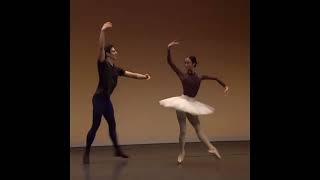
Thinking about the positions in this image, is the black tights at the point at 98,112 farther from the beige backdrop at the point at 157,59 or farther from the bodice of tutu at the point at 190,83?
the beige backdrop at the point at 157,59

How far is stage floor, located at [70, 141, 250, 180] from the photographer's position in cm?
479

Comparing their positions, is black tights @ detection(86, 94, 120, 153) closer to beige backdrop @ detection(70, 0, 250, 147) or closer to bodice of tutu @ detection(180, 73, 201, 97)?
bodice of tutu @ detection(180, 73, 201, 97)

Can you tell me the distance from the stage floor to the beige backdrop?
48 cm

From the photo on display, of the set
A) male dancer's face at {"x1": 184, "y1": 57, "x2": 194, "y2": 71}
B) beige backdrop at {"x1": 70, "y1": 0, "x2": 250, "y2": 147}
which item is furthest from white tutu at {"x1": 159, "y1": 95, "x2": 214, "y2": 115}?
beige backdrop at {"x1": 70, "y1": 0, "x2": 250, "y2": 147}

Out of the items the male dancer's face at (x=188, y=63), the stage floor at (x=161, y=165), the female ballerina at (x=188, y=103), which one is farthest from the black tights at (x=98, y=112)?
the male dancer's face at (x=188, y=63)

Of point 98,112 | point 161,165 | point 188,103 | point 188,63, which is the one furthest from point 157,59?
point 161,165

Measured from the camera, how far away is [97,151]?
6906mm

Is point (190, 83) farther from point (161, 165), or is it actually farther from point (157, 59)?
point (157, 59)

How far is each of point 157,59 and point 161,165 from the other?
8.50ft

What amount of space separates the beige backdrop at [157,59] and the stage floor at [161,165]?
0.48 meters

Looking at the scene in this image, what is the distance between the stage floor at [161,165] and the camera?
15.7 ft

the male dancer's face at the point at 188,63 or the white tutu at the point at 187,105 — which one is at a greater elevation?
the male dancer's face at the point at 188,63

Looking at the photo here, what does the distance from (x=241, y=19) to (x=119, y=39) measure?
2.32 m
